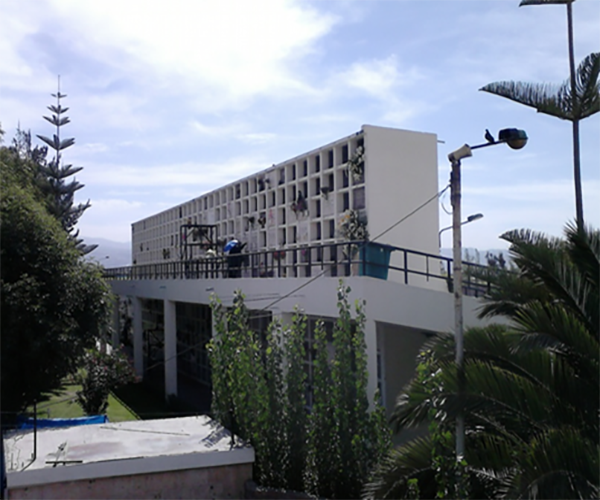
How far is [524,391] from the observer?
5160mm

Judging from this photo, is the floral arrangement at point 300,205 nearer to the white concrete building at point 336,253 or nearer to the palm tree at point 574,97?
the white concrete building at point 336,253

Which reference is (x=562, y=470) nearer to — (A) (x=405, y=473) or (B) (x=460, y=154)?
(A) (x=405, y=473)

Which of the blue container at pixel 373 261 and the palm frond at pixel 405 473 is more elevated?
the blue container at pixel 373 261

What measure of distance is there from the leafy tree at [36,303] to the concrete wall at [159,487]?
4.79 m

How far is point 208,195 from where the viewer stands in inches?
1041

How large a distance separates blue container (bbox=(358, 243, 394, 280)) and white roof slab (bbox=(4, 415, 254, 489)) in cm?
314

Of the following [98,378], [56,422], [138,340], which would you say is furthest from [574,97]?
[138,340]

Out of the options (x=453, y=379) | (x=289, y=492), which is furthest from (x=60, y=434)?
(x=453, y=379)

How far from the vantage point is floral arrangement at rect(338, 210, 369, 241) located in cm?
1456

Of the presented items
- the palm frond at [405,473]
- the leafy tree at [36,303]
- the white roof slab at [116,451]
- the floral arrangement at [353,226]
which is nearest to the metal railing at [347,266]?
the floral arrangement at [353,226]

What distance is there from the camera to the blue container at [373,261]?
9.24m

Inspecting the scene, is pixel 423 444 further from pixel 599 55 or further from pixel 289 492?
pixel 599 55

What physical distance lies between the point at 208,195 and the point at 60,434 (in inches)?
708

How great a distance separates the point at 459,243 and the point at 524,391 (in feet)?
4.47
